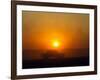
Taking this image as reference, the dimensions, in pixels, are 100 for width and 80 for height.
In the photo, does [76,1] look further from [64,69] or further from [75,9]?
[64,69]

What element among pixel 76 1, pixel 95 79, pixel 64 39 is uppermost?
pixel 76 1

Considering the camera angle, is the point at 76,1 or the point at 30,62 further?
the point at 76,1

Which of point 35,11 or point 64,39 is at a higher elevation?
point 35,11

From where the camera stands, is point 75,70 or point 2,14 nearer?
point 2,14

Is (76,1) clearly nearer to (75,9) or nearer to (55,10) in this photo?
(75,9)

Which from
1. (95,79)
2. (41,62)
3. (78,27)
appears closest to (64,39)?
(78,27)

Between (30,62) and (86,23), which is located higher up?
(86,23)

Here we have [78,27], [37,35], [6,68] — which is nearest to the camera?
[6,68]

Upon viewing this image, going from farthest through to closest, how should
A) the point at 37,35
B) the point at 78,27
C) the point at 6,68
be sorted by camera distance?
the point at 78,27 < the point at 37,35 < the point at 6,68

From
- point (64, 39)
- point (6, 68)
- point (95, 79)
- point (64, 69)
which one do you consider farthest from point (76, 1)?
point (6, 68)
